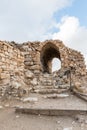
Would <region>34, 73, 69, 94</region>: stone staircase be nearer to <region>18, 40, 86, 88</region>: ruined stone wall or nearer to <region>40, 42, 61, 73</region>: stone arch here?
<region>18, 40, 86, 88</region>: ruined stone wall

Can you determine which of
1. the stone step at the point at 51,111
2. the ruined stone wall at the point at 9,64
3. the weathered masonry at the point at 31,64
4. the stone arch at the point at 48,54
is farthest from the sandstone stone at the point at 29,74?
the stone step at the point at 51,111

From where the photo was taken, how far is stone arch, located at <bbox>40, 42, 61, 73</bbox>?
12.6m

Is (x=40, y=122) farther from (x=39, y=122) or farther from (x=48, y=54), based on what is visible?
(x=48, y=54)

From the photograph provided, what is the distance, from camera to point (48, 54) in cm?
1466

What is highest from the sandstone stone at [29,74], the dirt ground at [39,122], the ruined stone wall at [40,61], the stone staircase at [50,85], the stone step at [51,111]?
the ruined stone wall at [40,61]

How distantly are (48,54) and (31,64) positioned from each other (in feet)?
13.8

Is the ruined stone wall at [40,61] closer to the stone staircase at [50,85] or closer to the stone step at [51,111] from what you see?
the stone staircase at [50,85]

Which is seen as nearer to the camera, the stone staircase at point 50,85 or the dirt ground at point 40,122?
the dirt ground at point 40,122

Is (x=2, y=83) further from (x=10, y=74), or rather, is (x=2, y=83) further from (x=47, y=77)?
(x=47, y=77)

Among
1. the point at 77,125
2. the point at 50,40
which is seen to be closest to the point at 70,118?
the point at 77,125

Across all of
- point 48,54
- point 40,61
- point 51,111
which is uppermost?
point 48,54

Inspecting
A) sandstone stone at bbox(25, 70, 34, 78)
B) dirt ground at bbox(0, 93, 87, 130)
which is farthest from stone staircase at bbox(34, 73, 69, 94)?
dirt ground at bbox(0, 93, 87, 130)

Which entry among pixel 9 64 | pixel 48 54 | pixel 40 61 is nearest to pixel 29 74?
pixel 9 64

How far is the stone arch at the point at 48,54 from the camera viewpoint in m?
12.6
